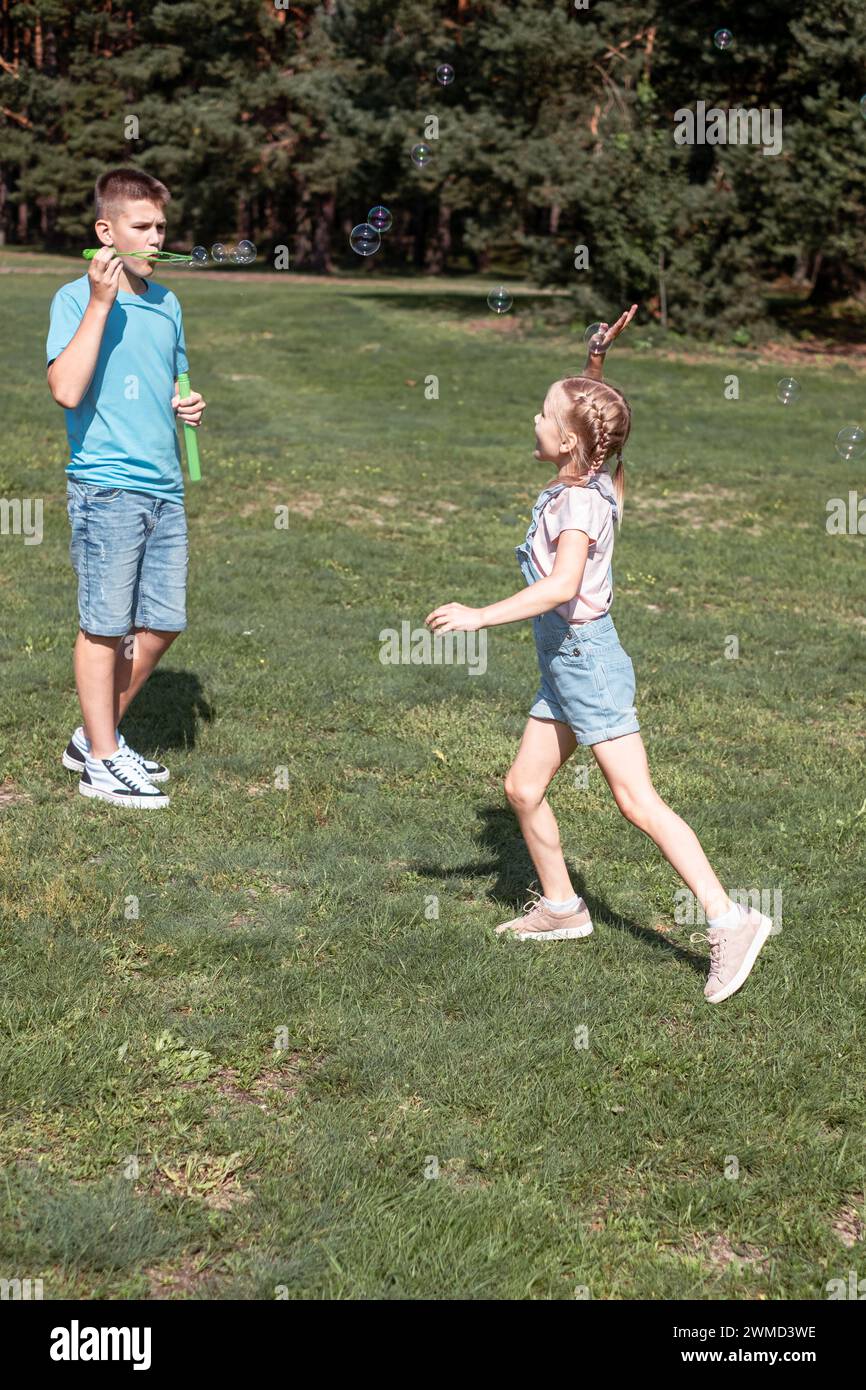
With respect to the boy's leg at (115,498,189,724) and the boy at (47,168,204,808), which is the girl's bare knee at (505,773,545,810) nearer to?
the boy at (47,168,204,808)

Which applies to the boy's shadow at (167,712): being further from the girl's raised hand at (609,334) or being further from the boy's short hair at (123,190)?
the girl's raised hand at (609,334)

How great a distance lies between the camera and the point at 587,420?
4.17 m

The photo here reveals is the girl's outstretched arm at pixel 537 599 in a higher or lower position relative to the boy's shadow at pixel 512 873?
higher

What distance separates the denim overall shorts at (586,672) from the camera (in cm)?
434

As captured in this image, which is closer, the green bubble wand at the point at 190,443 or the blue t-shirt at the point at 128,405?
the blue t-shirt at the point at 128,405

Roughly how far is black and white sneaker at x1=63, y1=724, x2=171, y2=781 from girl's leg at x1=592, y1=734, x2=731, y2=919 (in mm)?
2156

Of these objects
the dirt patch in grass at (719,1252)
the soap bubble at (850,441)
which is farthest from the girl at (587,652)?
the soap bubble at (850,441)

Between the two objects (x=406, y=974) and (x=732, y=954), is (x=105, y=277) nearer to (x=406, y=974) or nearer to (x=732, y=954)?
(x=406, y=974)

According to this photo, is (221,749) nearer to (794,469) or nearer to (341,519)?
(341,519)

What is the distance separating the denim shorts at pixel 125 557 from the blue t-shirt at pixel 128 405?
0.07 m

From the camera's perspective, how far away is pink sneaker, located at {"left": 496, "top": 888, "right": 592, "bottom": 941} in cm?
463

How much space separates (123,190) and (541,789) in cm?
264

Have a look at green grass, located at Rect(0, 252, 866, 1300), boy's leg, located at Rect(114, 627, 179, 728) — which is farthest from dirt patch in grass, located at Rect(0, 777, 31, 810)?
boy's leg, located at Rect(114, 627, 179, 728)

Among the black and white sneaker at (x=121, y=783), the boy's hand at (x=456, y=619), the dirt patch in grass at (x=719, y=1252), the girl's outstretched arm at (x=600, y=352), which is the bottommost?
the dirt patch in grass at (x=719, y=1252)
